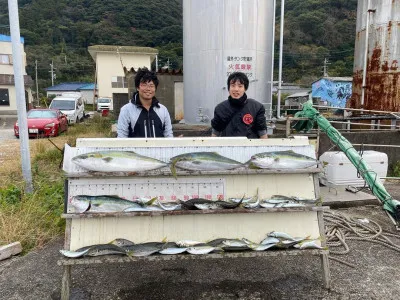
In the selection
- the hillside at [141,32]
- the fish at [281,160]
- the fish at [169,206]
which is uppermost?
the hillside at [141,32]

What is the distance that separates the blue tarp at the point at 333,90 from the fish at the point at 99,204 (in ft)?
112

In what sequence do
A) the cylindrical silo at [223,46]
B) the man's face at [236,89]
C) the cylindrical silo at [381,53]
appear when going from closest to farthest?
the man's face at [236,89], the cylindrical silo at [223,46], the cylindrical silo at [381,53]

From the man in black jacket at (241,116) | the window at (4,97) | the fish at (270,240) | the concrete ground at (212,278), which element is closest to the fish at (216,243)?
the fish at (270,240)

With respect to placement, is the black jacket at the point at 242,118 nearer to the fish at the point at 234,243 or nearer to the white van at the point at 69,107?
the fish at the point at 234,243

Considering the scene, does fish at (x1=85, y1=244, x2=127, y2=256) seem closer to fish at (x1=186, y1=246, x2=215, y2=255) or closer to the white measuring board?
the white measuring board

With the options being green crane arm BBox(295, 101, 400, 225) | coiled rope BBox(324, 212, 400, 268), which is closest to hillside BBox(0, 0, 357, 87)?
green crane arm BBox(295, 101, 400, 225)

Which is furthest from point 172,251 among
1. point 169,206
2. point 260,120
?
point 260,120

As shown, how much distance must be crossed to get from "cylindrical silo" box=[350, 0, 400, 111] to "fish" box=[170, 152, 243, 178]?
289 inches

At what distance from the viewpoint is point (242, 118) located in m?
3.70

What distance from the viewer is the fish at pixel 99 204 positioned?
8.61 ft

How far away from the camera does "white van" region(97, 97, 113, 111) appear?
32.7 meters

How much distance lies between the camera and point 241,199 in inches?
109

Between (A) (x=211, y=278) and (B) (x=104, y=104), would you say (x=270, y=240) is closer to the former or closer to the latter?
(A) (x=211, y=278)

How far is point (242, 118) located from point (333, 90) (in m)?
33.4
